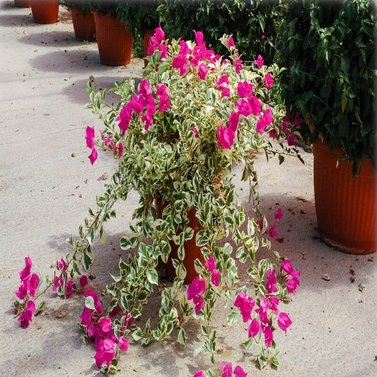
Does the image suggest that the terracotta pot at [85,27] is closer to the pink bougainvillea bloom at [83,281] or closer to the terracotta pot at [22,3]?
the terracotta pot at [22,3]

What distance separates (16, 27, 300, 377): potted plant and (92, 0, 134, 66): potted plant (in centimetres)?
401

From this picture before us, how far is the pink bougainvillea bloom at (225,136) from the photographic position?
239 cm

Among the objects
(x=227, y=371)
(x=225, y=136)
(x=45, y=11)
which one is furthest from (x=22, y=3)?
(x=227, y=371)

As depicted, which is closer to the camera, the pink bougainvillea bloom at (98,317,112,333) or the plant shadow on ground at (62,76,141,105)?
the pink bougainvillea bloom at (98,317,112,333)

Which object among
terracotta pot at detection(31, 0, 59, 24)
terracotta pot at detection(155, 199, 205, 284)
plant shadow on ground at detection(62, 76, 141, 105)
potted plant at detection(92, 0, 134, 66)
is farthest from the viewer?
terracotta pot at detection(31, 0, 59, 24)

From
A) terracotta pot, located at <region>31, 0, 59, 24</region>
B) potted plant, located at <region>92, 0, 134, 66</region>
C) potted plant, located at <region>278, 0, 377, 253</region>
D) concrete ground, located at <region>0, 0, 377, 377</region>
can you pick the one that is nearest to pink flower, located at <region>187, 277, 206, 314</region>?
concrete ground, located at <region>0, 0, 377, 377</region>

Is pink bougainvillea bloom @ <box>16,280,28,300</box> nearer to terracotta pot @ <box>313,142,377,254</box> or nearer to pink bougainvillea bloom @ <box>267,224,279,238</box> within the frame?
pink bougainvillea bloom @ <box>267,224,279,238</box>

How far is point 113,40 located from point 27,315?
514cm

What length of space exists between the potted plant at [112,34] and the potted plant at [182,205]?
158 inches

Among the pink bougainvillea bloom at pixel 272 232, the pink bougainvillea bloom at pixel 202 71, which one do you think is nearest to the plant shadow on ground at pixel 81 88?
the pink bougainvillea bloom at pixel 272 232

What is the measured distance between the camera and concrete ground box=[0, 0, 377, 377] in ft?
8.38

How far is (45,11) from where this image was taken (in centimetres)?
1027

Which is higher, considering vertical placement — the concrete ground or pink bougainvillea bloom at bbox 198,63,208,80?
pink bougainvillea bloom at bbox 198,63,208,80

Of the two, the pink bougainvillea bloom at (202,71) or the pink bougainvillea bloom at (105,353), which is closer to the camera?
the pink bougainvillea bloom at (105,353)
